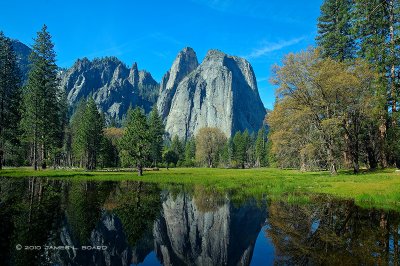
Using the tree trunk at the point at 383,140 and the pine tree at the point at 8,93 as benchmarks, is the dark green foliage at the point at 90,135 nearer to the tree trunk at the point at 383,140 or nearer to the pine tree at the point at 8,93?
the pine tree at the point at 8,93

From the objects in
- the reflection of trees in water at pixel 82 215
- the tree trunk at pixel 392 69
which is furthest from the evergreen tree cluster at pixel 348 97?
the reflection of trees in water at pixel 82 215

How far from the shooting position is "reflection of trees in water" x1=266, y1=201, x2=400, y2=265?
830cm

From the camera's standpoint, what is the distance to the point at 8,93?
4922 cm

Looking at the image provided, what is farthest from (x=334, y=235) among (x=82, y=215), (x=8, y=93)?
(x=8, y=93)

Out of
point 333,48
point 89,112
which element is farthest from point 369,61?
point 89,112

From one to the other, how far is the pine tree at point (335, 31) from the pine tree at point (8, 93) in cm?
5260

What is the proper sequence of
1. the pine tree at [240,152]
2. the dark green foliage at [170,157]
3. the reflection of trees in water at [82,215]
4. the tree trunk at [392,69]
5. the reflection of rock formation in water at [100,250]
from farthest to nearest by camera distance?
the pine tree at [240,152] < the dark green foliage at [170,157] < the tree trunk at [392,69] < the reflection of trees in water at [82,215] < the reflection of rock formation in water at [100,250]

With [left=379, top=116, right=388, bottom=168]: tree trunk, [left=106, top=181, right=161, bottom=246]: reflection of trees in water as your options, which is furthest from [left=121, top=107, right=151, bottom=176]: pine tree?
[left=379, top=116, right=388, bottom=168]: tree trunk

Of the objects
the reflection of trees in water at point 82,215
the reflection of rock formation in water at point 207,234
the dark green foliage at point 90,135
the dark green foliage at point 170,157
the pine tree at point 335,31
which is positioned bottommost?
the reflection of rock formation in water at point 207,234

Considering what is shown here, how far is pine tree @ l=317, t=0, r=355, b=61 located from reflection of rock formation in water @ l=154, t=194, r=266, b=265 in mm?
38046

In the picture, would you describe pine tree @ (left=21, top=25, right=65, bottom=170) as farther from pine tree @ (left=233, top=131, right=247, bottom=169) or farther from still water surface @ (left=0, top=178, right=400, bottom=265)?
pine tree @ (left=233, top=131, right=247, bottom=169)

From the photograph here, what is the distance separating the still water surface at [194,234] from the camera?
8.52 meters

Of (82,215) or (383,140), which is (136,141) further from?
(383,140)

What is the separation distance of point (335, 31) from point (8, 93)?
54657 millimetres
